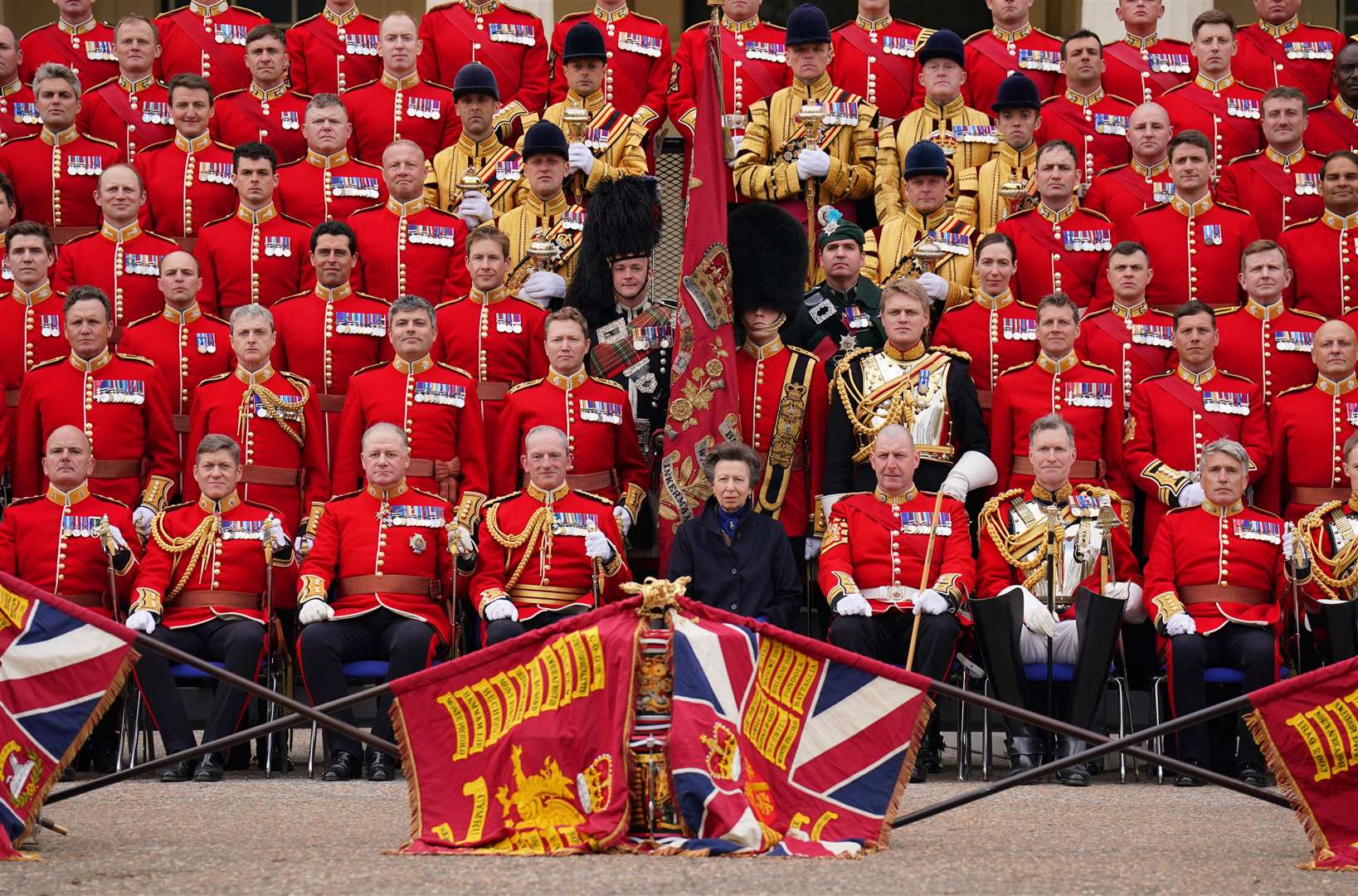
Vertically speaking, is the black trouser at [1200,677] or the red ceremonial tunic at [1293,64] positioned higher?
the red ceremonial tunic at [1293,64]

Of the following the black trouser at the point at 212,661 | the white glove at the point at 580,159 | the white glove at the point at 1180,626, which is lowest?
the black trouser at the point at 212,661

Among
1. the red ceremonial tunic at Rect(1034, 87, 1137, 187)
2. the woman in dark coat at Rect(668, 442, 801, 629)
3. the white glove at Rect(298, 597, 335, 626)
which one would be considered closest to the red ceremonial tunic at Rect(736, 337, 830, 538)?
the woman in dark coat at Rect(668, 442, 801, 629)

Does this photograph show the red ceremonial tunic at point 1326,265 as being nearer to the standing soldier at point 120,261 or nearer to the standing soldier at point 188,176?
the standing soldier at point 188,176

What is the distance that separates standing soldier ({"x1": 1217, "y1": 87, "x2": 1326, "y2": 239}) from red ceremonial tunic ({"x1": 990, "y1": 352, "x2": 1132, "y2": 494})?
2063 mm

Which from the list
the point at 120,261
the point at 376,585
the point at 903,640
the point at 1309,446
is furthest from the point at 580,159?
the point at 1309,446

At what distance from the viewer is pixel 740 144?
33.9ft

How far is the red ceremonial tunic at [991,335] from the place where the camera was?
9.40 m

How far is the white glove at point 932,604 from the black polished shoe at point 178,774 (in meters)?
2.71

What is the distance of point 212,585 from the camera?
8289 mm

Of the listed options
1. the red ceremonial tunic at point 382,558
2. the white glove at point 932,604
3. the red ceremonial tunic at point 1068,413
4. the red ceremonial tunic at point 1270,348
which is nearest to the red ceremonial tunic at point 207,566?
the red ceremonial tunic at point 382,558

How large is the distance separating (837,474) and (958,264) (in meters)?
1.67

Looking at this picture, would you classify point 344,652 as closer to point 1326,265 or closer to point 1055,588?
point 1055,588

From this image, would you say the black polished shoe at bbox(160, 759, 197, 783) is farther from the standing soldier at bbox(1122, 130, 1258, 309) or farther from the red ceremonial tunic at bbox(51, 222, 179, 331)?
the standing soldier at bbox(1122, 130, 1258, 309)

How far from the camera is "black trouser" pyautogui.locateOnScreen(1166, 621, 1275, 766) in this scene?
26.0ft
